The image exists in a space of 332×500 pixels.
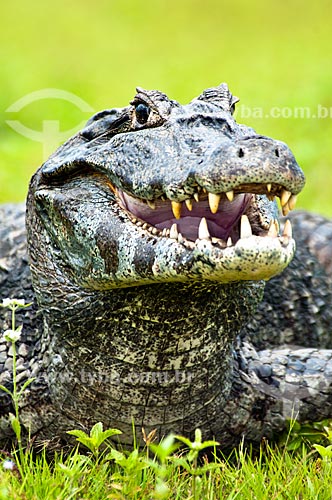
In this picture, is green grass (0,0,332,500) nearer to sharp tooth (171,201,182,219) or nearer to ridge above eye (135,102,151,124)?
sharp tooth (171,201,182,219)

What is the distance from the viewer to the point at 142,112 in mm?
3896

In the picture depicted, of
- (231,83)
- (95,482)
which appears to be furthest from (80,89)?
(95,482)

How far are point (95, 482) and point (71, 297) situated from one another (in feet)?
2.90

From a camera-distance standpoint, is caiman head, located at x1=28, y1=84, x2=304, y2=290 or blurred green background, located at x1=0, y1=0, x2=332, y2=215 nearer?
caiman head, located at x1=28, y1=84, x2=304, y2=290

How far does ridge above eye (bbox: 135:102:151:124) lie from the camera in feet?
12.7

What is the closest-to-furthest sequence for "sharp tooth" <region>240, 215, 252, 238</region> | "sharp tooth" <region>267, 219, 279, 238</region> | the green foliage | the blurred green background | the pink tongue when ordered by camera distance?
"sharp tooth" <region>240, 215, 252, 238</region>
"sharp tooth" <region>267, 219, 279, 238</region>
the pink tongue
the green foliage
the blurred green background

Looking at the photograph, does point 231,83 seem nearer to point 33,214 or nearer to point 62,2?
point 62,2

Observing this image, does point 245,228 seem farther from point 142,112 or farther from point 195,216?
point 142,112

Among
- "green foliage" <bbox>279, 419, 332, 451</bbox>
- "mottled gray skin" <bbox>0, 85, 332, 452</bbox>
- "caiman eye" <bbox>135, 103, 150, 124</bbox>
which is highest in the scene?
"caiman eye" <bbox>135, 103, 150, 124</bbox>

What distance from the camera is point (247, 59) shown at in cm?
1784

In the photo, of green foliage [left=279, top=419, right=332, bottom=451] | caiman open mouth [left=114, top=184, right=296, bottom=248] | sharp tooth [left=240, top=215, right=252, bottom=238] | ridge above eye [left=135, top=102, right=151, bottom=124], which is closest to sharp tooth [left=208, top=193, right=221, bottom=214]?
caiman open mouth [left=114, top=184, right=296, bottom=248]

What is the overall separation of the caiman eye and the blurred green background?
501cm

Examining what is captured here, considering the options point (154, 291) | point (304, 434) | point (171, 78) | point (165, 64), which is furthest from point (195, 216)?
point (165, 64)

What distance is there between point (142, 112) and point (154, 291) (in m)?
0.72
